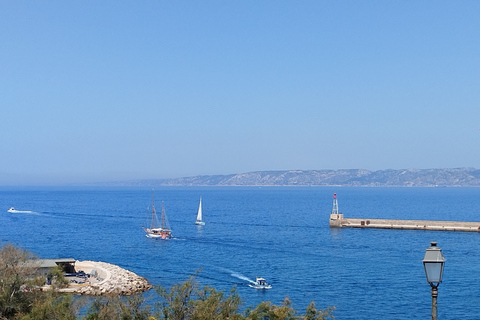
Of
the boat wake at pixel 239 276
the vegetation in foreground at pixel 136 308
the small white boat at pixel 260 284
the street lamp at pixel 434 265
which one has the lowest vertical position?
the boat wake at pixel 239 276

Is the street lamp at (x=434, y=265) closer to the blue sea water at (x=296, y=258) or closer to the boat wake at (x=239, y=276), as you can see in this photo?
the blue sea water at (x=296, y=258)

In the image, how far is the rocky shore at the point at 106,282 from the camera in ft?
136

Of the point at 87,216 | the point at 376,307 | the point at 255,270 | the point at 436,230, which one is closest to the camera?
the point at 376,307

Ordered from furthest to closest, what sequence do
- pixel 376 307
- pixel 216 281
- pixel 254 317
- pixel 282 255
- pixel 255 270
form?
pixel 282 255, pixel 255 270, pixel 216 281, pixel 376 307, pixel 254 317

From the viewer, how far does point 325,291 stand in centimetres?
4272

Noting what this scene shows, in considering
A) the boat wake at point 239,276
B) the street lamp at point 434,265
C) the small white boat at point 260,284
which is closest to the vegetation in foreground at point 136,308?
the street lamp at point 434,265

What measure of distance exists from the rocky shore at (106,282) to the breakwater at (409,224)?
2118 inches

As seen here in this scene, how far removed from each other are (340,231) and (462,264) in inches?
1381

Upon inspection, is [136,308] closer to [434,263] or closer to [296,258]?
[434,263]

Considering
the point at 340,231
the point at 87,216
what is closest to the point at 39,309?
the point at 340,231

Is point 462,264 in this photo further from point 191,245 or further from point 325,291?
point 191,245

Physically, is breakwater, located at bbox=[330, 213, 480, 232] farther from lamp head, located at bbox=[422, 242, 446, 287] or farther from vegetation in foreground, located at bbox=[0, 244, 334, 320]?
lamp head, located at bbox=[422, 242, 446, 287]

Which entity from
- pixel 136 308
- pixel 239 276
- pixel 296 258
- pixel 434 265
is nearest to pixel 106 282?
pixel 239 276

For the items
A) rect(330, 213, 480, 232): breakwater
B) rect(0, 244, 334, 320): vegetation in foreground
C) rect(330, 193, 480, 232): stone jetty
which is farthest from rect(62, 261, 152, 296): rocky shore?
rect(330, 213, 480, 232): breakwater
